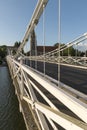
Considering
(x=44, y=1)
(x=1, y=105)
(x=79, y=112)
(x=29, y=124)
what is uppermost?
(x=44, y=1)

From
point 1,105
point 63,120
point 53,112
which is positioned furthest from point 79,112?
point 1,105

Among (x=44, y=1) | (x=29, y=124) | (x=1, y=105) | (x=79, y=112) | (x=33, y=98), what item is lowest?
(x=1, y=105)

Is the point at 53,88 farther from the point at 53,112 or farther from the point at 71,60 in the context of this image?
the point at 71,60

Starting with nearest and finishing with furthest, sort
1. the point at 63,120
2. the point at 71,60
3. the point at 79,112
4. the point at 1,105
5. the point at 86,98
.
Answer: the point at 79,112, the point at 63,120, the point at 86,98, the point at 1,105, the point at 71,60

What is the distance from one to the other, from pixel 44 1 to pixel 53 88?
272 centimetres

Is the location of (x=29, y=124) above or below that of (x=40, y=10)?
below

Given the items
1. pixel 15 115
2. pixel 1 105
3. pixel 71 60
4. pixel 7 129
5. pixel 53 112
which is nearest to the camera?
pixel 53 112

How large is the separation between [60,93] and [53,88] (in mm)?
242

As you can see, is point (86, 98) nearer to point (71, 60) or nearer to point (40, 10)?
point (40, 10)

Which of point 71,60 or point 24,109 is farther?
point 71,60

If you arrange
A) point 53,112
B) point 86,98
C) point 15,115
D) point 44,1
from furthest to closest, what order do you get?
point 15,115, point 44,1, point 86,98, point 53,112

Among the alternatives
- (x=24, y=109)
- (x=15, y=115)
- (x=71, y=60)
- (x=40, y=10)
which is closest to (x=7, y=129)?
(x=15, y=115)

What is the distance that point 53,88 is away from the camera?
254 cm

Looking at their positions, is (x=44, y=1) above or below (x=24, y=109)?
above
